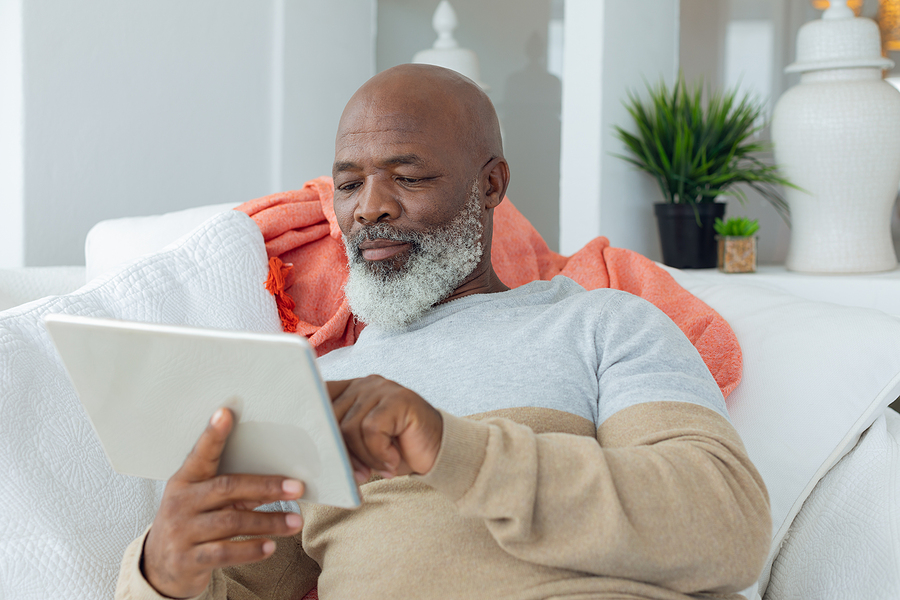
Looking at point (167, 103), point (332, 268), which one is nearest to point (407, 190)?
point (332, 268)

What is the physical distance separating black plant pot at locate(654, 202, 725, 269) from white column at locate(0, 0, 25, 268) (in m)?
1.63

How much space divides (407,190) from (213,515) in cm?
60

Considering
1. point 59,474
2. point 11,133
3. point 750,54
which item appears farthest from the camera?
point 750,54

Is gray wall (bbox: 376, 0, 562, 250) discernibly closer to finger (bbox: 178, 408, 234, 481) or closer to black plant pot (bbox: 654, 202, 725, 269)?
black plant pot (bbox: 654, 202, 725, 269)

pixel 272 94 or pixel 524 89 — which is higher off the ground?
pixel 524 89

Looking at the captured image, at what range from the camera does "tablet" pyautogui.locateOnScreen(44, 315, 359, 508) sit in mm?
560

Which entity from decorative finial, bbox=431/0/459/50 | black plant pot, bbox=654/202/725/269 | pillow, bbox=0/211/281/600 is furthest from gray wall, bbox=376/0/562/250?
pillow, bbox=0/211/281/600

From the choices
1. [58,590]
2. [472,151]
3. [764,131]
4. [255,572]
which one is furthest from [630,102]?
[58,590]

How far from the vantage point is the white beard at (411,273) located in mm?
1111

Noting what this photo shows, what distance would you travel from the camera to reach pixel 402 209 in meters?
1.12

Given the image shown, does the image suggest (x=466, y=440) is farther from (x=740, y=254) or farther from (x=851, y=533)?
(x=740, y=254)

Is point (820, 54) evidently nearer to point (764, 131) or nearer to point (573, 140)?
point (764, 131)

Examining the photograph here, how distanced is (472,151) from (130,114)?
1.27 metres

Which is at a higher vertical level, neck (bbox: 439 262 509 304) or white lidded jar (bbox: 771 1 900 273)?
white lidded jar (bbox: 771 1 900 273)
